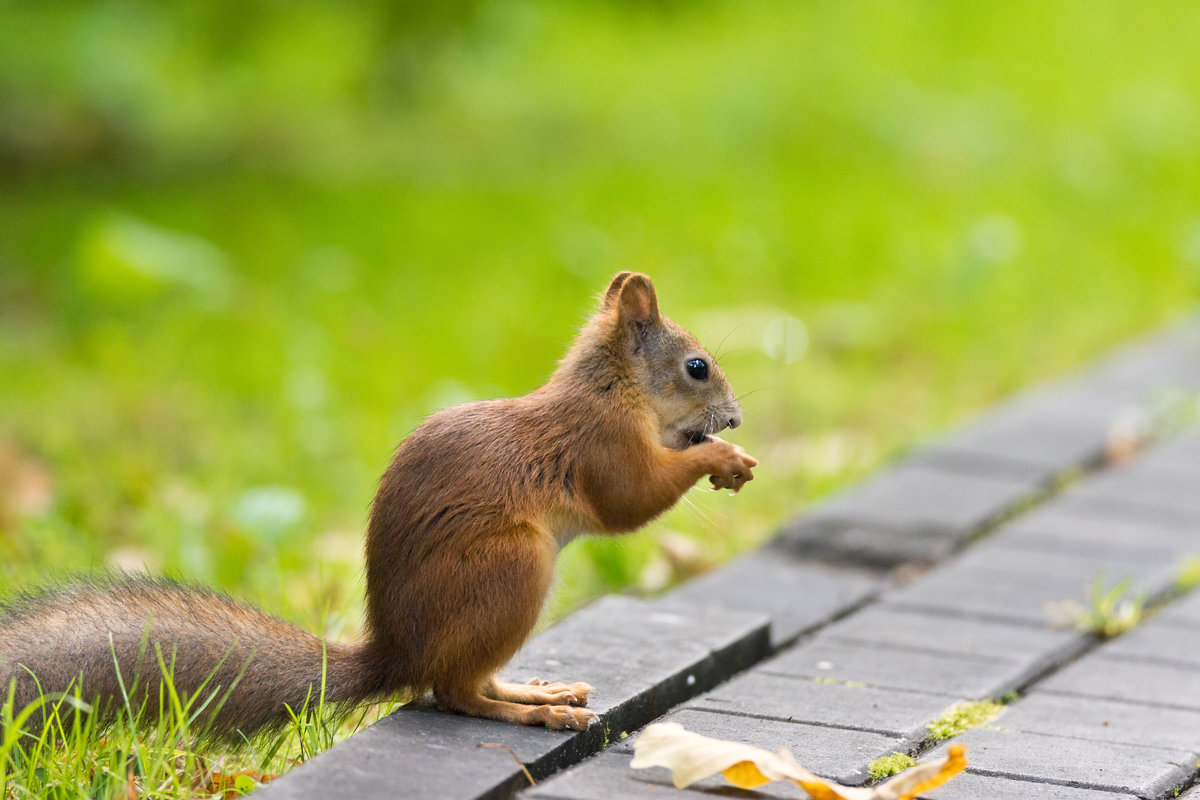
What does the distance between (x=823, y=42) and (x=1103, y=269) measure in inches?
224

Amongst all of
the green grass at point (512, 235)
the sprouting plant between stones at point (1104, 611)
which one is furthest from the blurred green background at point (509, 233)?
the sprouting plant between stones at point (1104, 611)

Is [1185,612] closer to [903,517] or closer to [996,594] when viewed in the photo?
[996,594]

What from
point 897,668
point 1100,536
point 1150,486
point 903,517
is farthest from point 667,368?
point 1150,486

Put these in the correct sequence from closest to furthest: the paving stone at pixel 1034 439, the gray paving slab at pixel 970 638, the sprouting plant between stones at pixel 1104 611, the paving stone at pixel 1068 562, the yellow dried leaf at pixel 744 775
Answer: the yellow dried leaf at pixel 744 775 → the gray paving slab at pixel 970 638 → the sprouting plant between stones at pixel 1104 611 → the paving stone at pixel 1068 562 → the paving stone at pixel 1034 439

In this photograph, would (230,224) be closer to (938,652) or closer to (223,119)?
(223,119)

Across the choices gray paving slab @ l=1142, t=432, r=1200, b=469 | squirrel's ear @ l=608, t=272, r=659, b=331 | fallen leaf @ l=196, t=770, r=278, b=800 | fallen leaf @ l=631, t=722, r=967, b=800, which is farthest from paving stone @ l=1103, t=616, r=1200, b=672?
fallen leaf @ l=196, t=770, r=278, b=800

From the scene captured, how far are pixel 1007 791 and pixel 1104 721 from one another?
1.65 feet

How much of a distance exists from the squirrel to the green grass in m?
0.23

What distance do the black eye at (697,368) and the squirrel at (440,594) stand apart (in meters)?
0.13

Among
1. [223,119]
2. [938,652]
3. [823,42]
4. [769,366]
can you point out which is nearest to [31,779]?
[938,652]

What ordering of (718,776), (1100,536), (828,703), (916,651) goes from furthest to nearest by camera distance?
(1100,536) → (916,651) → (828,703) → (718,776)

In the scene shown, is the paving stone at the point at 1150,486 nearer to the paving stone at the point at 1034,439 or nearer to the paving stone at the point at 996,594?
the paving stone at the point at 1034,439

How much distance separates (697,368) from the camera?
3.13 meters

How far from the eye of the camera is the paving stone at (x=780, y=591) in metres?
3.67
